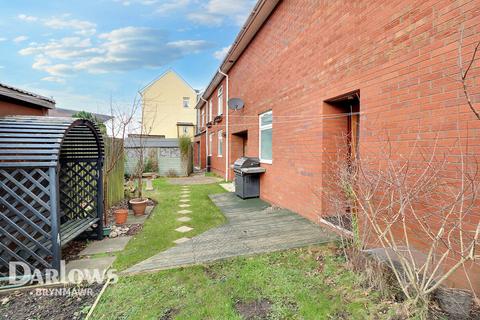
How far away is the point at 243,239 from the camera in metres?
4.23

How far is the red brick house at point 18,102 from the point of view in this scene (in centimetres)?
413

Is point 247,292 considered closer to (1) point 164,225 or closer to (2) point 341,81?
(1) point 164,225

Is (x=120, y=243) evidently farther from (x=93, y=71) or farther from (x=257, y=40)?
(x=93, y=71)

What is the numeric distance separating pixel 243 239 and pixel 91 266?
2.35 meters

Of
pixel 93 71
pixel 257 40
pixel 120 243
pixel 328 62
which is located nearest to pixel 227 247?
pixel 120 243

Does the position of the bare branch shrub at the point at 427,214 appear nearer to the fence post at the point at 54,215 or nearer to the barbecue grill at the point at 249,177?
the fence post at the point at 54,215

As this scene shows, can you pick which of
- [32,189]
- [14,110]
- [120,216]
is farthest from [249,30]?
[32,189]

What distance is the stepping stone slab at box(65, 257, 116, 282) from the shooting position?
310 cm

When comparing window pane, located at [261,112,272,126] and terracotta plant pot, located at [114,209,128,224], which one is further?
window pane, located at [261,112,272,126]

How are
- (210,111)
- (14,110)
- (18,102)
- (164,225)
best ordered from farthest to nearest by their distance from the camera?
1. (210,111)
2. (164,225)
3. (18,102)
4. (14,110)

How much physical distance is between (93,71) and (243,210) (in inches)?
617

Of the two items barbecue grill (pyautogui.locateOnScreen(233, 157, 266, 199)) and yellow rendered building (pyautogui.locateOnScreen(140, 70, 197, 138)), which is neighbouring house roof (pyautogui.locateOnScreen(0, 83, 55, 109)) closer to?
barbecue grill (pyautogui.locateOnScreen(233, 157, 266, 199))

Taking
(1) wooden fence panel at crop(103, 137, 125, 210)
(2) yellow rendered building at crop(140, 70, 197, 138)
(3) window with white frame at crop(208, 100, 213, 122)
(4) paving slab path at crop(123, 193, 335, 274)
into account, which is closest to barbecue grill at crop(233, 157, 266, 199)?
(4) paving slab path at crop(123, 193, 335, 274)

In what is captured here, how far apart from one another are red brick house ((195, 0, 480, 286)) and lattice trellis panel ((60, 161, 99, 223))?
14.5 ft
